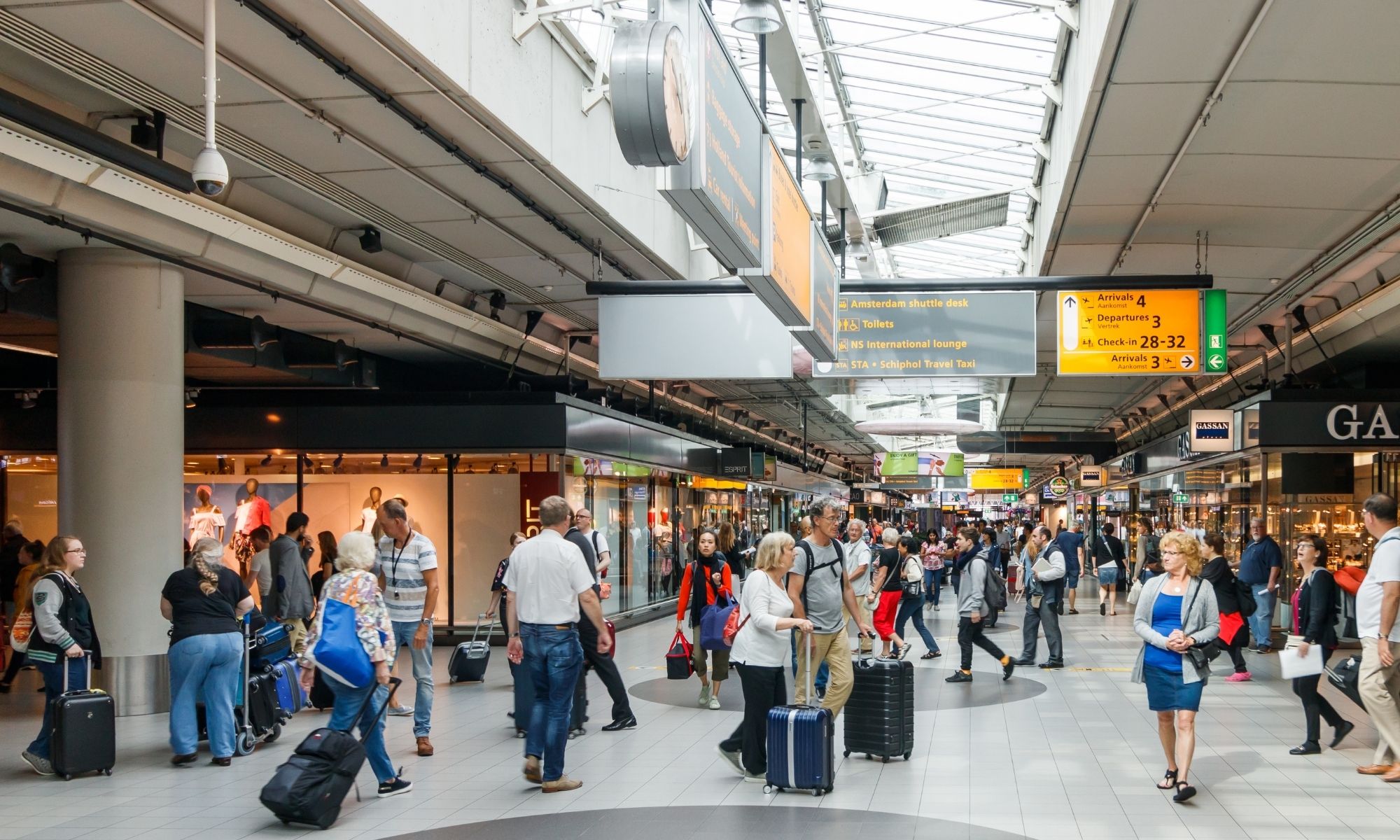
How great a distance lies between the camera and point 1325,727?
989cm

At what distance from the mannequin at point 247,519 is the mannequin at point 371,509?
4.06ft

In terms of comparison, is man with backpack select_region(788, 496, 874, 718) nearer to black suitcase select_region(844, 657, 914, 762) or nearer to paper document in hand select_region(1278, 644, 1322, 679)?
black suitcase select_region(844, 657, 914, 762)

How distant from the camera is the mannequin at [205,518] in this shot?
16.0 meters

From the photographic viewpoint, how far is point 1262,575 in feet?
51.4

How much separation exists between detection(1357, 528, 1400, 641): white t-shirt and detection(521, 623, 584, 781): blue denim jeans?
4985mm

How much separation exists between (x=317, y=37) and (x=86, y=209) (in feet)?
9.72

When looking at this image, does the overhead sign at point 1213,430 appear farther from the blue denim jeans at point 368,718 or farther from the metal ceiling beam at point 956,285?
the blue denim jeans at point 368,718

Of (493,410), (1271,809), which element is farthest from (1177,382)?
(1271,809)

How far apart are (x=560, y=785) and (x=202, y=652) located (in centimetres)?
277

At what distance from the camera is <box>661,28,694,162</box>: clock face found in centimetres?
459

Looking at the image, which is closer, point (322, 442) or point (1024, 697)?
point (1024, 697)

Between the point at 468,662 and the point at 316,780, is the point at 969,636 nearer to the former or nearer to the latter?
the point at 468,662

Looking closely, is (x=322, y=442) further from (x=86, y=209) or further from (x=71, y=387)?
(x=86, y=209)

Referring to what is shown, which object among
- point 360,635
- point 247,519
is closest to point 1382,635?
point 360,635
